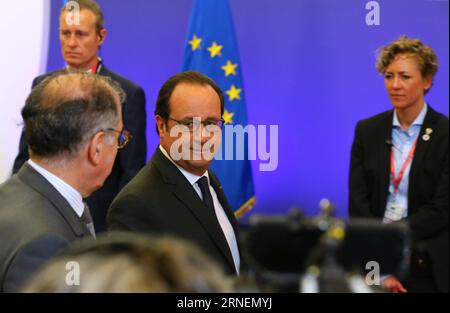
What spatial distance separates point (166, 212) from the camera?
2.29m

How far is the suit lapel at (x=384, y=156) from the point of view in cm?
352

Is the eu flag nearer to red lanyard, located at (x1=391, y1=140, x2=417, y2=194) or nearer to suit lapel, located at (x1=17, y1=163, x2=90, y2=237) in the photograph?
red lanyard, located at (x1=391, y1=140, x2=417, y2=194)

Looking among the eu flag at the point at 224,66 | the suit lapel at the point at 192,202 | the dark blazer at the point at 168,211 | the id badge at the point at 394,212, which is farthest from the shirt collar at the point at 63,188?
the eu flag at the point at 224,66

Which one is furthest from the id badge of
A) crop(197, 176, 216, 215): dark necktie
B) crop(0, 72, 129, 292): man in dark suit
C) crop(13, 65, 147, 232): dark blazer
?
crop(0, 72, 129, 292): man in dark suit

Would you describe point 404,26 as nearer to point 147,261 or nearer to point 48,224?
point 48,224

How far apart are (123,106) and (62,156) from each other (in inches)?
69.1

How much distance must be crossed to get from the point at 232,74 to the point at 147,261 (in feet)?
12.3

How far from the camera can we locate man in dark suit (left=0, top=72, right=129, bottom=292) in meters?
1.81

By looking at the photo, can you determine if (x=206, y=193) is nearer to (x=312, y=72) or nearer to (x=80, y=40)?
(x=80, y=40)

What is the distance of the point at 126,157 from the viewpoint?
3.68 meters

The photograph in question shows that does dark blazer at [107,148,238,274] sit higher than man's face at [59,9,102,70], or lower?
lower

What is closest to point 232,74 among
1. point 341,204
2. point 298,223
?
point 341,204

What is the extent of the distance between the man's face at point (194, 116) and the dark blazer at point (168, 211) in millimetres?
102

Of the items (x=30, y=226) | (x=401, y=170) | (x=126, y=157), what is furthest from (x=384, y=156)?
(x=30, y=226)
